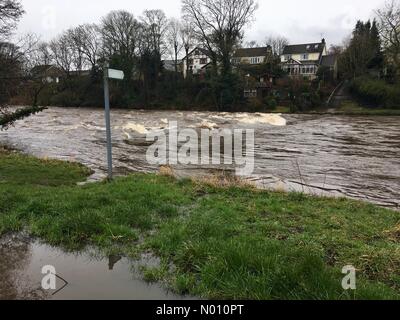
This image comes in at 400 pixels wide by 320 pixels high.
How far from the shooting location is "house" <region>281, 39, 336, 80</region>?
7903 centimetres

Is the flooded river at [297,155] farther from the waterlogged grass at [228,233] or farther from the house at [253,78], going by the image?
the house at [253,78]

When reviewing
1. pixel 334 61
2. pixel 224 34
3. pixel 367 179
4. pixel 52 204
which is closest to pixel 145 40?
pixel 224 34

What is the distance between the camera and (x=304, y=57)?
85.9m

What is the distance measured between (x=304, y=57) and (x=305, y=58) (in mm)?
338

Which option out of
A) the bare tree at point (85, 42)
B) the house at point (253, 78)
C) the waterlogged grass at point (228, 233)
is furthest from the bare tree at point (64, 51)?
the waterlogged grass at point (228, 233)

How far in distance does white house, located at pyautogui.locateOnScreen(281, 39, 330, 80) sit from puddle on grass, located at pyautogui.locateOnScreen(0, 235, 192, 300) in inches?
3107

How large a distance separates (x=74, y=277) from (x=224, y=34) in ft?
195

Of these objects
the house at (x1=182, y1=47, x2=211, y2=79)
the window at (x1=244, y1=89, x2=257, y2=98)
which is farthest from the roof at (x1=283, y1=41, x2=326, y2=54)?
the window at (x1=244, y1=89, x2=257, y2=98)

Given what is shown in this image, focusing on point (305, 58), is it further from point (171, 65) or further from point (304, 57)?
point (171, 65)

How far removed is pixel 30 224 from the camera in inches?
243

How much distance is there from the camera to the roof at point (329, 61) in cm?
7510

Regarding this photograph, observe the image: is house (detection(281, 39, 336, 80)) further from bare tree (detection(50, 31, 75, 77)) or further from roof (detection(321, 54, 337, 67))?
bare tree (detection(50, 31, 75, 77))

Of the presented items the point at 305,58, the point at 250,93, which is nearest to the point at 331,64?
the point at 305,58
